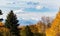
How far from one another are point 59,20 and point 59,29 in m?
2.97

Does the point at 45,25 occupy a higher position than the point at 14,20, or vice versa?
the point at 14,20

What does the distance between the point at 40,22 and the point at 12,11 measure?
32947 mm

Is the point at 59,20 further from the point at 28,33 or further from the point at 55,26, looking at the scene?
the point at 28,33

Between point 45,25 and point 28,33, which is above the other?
point 28,33

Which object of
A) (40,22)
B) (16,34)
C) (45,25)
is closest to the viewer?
(16,34)

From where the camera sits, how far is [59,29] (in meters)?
45.2

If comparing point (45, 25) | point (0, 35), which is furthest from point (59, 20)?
point (45, 25)

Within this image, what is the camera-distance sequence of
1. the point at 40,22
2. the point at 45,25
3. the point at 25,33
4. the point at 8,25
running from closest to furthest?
1. the point at 25,33
2. the point at 8,25
3. the point at 45,25
4. the point at 40,22

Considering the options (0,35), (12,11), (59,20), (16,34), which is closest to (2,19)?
(12,11)

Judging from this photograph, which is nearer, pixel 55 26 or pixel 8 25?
pixel 55 26

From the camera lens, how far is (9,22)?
6266cm

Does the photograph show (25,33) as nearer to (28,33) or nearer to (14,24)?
(28,33)

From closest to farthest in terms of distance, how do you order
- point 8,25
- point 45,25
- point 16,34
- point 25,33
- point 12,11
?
point 25,33 → point 16,34 → point 8,25 → point 12,11 → point 45,25

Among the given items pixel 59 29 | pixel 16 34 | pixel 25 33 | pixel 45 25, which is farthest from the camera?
pixel 45 25
